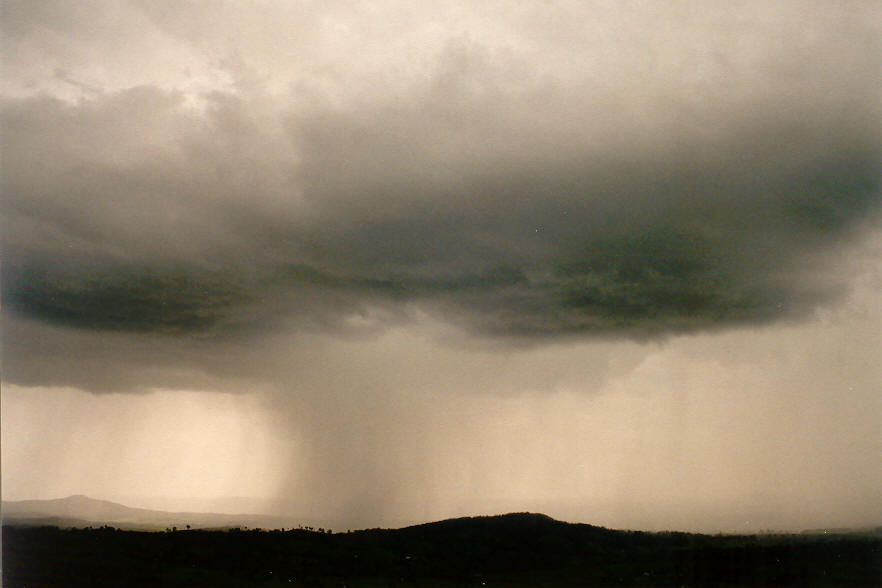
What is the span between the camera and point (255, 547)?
244 ft

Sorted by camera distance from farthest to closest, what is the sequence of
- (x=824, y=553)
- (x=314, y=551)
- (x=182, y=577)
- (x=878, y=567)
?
(x=314, y=551), (x=182, y=577), (x=824, y=553), (x=878, y=567)

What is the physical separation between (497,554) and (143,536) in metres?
39.9

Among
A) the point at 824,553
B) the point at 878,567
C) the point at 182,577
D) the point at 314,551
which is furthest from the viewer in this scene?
the point at 314,551

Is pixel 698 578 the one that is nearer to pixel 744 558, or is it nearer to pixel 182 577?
pixel 744 558

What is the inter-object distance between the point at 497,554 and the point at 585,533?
33.5 ft

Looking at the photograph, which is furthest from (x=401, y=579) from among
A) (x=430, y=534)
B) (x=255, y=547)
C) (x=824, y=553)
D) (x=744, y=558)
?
(x=824, y=553)

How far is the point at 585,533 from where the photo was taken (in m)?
74.9

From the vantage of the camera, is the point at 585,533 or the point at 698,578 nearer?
the point at 698,578

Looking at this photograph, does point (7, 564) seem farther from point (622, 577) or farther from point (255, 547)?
point (622, 577)

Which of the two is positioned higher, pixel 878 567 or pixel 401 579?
pixel 878 567

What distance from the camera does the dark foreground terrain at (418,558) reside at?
62.2 metres

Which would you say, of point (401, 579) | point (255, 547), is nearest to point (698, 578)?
point (401, 579)

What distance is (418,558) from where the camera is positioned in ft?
235

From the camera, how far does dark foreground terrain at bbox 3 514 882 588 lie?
62250 mm
